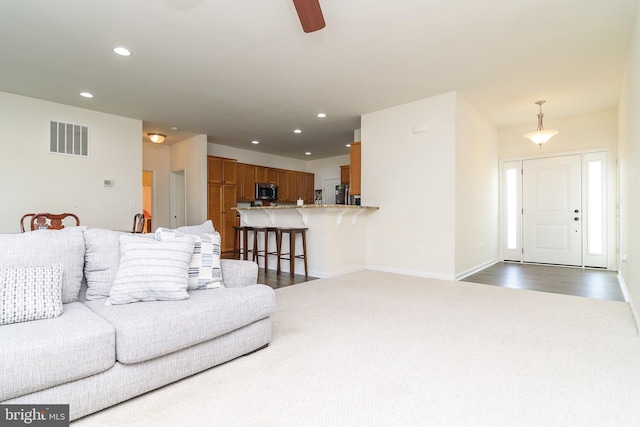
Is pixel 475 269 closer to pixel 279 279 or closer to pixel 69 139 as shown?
pixel 279 279

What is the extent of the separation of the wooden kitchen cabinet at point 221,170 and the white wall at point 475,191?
516 centimetres

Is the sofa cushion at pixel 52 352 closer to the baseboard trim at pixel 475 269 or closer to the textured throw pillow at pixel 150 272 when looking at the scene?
the textured throw pillow at pixel 150 272

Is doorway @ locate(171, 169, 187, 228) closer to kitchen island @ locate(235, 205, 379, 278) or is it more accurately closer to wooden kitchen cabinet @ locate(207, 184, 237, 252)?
wooden kitchen cabinet @ locate(207, 184, 237, 252)

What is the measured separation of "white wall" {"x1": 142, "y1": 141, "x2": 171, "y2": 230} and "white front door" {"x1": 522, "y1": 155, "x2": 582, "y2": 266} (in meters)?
7.89

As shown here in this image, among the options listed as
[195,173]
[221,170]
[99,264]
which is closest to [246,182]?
[221,170]

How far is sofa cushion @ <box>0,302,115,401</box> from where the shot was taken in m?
1.23

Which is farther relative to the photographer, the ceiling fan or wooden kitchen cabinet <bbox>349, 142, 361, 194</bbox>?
wooden kitchen cabinet <bbox>349, 142, 361, 194</bbox>

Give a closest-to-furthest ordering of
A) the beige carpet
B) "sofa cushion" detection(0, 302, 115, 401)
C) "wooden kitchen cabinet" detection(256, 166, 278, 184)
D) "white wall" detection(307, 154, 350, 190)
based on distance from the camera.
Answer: "sofa cushion" detection(0, 302, 115, 401)
the beige carpet
"wooden kitchen cabinet" detection(256, 166, 278, 184)
"white wall" detection(307, 154, 350, 190)

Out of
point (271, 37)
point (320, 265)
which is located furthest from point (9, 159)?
point (320, 265)

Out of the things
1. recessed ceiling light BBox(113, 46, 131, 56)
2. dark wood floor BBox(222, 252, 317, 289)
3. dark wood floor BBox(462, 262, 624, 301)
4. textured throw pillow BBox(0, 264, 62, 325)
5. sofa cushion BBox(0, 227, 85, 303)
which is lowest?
dark wood floor BBox(462, 262, 624, 301)

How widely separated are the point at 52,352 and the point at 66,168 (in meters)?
4.89

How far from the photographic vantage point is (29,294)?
160 centimetres

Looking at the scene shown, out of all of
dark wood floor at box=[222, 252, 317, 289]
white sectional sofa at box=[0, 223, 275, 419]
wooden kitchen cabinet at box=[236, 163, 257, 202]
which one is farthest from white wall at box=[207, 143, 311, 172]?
white sectional sofa at box=[0, 223, 275, 419]

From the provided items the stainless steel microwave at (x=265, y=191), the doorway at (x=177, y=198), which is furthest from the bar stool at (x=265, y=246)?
the doorway at (x=177, y=198)
